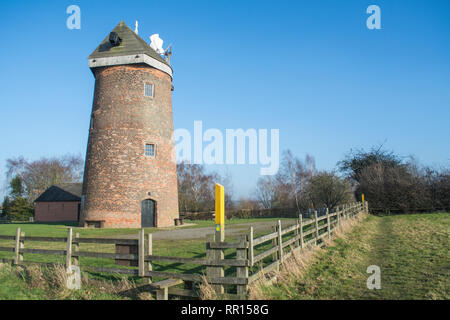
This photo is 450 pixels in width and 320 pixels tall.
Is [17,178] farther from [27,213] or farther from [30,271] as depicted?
[30,271]

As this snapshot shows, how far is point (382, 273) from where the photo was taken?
6914mm

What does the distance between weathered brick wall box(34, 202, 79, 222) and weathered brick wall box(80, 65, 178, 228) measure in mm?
18460

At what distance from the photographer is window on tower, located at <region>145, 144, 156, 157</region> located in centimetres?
2082

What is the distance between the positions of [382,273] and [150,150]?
16669mm

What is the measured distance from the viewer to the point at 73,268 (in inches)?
279

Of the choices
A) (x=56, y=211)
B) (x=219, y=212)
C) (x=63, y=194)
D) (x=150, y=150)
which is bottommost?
(x=56, y=211)

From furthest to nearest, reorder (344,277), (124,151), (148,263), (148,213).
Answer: (148,213) < (124,151) < (344,277) < (148,263)

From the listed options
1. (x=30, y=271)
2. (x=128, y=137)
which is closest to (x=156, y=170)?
(x=128, y=137)

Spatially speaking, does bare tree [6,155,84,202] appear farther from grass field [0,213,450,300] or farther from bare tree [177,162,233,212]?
grass field [0,213,450,300]

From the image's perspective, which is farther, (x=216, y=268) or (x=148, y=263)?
(x=148, y=263)

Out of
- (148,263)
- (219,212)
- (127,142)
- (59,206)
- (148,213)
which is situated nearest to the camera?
(219,212)

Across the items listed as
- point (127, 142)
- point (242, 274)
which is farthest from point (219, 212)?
point (127, 142)

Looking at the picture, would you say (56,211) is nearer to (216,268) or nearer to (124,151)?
(124,151)

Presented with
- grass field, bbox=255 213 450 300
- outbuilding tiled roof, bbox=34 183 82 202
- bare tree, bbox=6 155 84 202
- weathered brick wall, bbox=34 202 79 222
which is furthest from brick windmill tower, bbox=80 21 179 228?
bare tree, bbox=6 155 84 202
